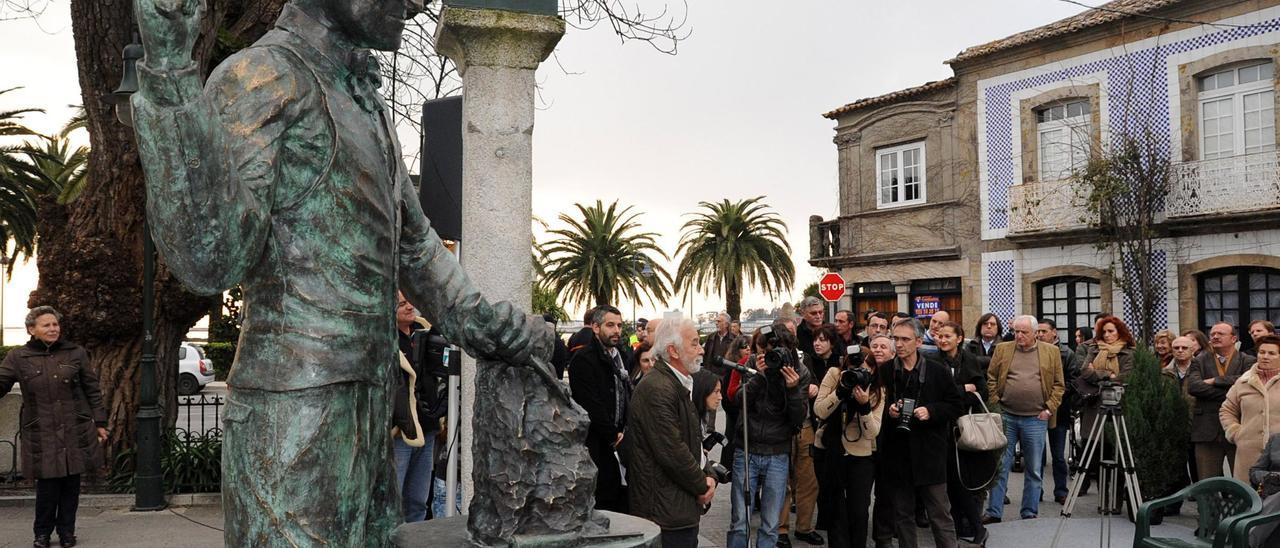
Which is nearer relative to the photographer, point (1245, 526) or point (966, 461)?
point (1245, 526)

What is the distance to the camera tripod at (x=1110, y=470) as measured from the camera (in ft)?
28.8

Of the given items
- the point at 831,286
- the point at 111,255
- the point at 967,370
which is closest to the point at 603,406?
the point at 967,370

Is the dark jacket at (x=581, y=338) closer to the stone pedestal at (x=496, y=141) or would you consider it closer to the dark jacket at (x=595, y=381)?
the dark jacket at (x=595, y=381)

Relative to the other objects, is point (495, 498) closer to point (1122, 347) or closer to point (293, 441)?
point (293, 441)

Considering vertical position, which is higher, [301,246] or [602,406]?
[301,246]

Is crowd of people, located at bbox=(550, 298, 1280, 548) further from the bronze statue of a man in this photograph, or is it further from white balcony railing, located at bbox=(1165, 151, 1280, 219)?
white balcony railing, located at bbox=(1165, 151, 1280, 219)

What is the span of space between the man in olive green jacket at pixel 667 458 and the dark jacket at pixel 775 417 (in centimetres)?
121

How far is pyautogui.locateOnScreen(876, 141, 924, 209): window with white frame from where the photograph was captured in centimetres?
2414

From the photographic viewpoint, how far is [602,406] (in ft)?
22.0

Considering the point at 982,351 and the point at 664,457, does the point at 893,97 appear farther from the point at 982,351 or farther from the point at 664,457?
the point at 664,457

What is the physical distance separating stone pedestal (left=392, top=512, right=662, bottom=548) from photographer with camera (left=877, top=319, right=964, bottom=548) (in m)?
4.77

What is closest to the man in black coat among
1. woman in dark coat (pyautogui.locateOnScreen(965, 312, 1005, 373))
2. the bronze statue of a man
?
the bronze statue of a man

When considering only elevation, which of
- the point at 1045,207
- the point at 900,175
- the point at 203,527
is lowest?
the point at 203,527

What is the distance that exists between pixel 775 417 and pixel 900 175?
733 inches
